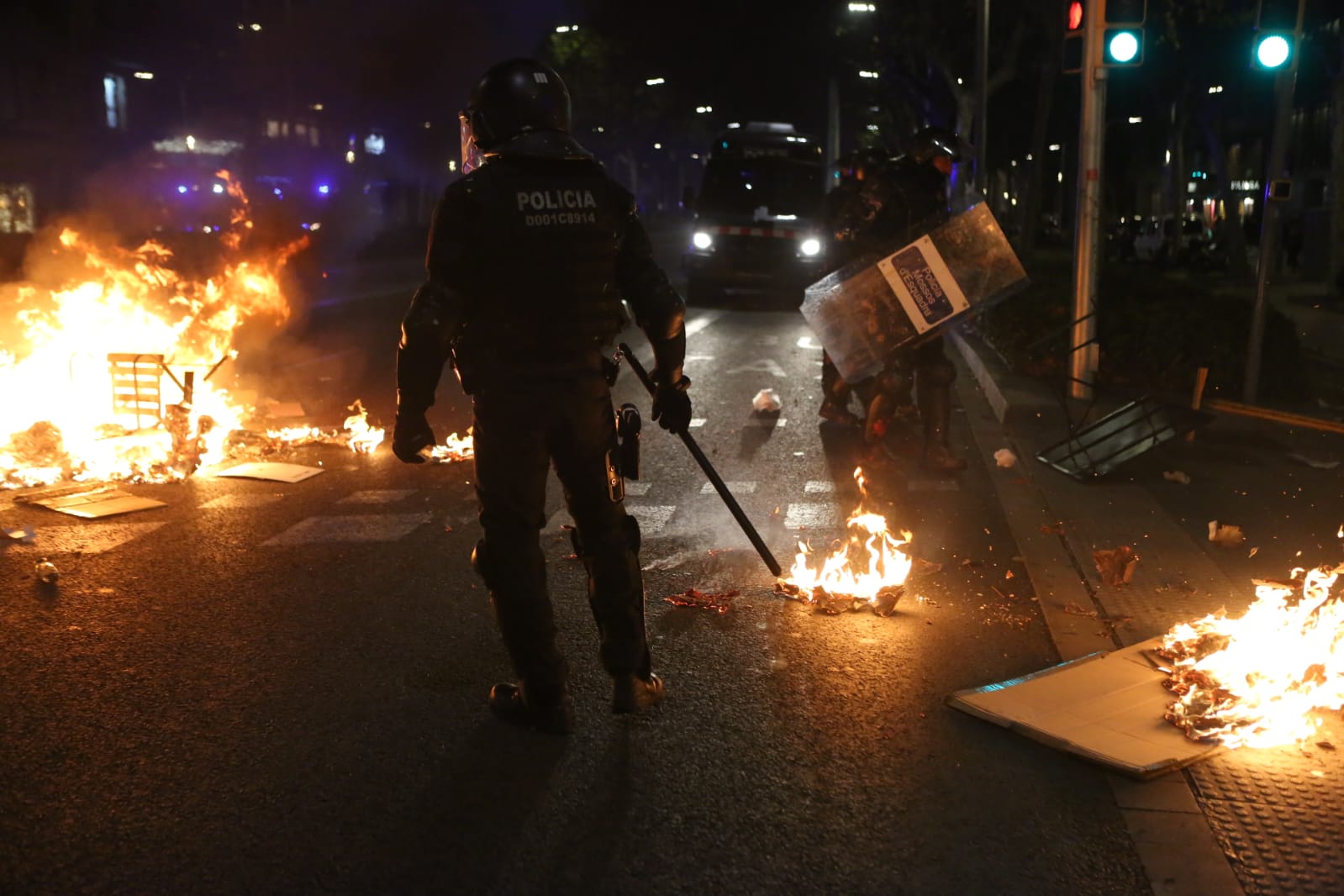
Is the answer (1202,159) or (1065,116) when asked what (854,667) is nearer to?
(1065,116)

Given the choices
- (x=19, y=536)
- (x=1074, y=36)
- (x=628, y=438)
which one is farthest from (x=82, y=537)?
(x=1074, y=36)

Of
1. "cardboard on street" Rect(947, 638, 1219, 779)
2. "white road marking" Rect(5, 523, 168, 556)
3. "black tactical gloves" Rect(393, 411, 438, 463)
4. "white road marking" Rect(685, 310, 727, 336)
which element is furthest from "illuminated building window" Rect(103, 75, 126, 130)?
"cardboard on street" Rect(947, 638, 1219, 779)

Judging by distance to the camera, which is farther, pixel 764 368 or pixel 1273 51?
pixel 764 368

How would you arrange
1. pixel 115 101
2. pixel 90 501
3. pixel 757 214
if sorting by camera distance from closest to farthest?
pixel 90 501, pixel 757 214, pixel 115 101

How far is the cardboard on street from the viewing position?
383 centimetres

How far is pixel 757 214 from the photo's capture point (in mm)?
22406

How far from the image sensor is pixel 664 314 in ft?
13.5

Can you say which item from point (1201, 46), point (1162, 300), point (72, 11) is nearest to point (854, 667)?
point (1162, 300)

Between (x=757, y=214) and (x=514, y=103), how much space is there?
18777 millimetres

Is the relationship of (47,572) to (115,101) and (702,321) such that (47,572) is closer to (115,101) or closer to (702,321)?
(702,321)

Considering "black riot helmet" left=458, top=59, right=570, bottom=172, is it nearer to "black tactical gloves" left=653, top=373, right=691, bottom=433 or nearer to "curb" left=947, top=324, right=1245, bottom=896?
"black tactical gloves" left=653, top=373, right=691, bottom=433

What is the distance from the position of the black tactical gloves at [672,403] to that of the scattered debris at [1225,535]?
3.44m

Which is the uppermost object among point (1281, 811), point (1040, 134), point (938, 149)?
point (1040, 134)

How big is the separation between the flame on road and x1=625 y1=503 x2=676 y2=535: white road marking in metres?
3.04
